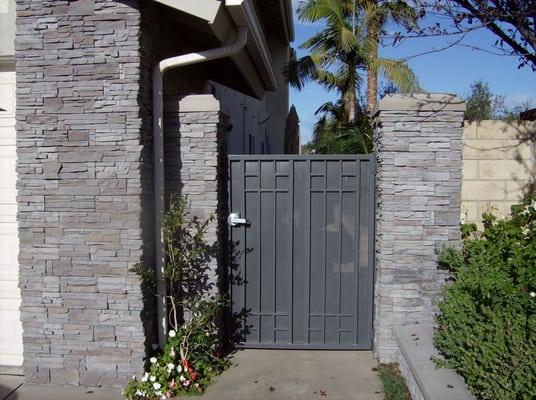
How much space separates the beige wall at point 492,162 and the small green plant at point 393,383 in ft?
5.27

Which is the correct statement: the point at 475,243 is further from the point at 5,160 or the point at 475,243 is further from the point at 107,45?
the point at 5,160

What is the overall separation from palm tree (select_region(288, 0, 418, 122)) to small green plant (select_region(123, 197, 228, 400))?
8.29m

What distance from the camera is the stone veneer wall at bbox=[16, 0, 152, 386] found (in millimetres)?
3586

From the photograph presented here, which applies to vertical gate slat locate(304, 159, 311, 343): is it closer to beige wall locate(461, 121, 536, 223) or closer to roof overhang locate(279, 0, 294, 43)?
beige wall locate(461, 121, 536, 223)

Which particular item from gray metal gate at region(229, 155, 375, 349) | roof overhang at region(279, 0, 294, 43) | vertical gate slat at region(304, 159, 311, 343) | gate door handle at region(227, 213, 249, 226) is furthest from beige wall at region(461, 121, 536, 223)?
roof overhang at region(279, 0, 294, 43)

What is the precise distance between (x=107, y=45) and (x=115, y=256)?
164 cm

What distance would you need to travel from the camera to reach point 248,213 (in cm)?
436

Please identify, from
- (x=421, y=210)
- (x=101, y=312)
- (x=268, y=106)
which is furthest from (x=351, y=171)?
(x=268, y=106)

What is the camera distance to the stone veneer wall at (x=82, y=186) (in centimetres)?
359

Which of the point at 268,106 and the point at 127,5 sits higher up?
the point at 268,106

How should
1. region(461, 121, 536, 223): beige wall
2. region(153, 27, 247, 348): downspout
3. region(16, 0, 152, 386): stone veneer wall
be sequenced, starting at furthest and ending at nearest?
region(461, 121, 536, 223): beige wall → region(153, 27, 247, 348): downspout → region(16, 0, 152, 386): stone veneer wall

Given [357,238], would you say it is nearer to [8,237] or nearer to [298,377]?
[298,377]

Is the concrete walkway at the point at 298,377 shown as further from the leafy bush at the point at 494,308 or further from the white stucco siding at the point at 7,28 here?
the white stucco siding at the point at 7,28

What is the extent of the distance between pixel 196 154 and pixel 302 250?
1.32m
